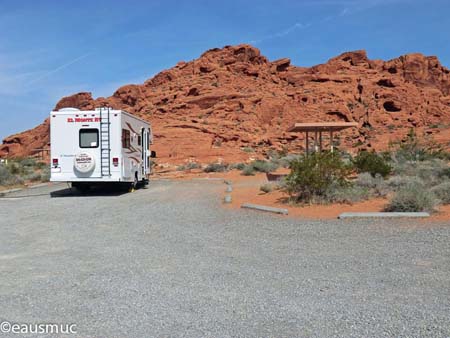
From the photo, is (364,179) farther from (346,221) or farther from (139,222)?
(139,222)

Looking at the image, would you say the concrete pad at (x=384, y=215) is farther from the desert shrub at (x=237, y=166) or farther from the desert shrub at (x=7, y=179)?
the desert shrub at (x=237, y=166)

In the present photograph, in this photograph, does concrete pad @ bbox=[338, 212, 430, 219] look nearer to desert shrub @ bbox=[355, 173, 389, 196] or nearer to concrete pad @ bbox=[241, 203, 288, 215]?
concrete pad @ bbox=[241, 203, 288, 215]

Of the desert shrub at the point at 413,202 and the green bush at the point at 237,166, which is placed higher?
the green bush at the point at 237,166

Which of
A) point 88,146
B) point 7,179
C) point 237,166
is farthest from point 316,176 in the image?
point 237,166

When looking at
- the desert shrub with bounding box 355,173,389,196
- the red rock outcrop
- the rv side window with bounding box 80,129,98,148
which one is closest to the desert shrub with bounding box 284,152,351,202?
the desert shrub with bounding box 355,173,389,196

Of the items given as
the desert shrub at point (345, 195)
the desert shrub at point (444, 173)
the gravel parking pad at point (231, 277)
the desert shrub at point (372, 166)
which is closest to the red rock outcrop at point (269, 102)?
the desert shrub at point (372, 166)

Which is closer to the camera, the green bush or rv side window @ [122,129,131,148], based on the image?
rv side window @ [122,129,131,148]

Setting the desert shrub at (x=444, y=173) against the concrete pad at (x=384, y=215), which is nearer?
the concrete pad at (x=384, y=215)

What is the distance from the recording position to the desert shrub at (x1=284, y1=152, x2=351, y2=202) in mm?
12266

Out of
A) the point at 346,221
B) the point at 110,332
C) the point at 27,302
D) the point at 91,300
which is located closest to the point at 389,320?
the point at 110,332

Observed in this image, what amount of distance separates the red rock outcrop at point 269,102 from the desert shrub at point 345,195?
2888 cm

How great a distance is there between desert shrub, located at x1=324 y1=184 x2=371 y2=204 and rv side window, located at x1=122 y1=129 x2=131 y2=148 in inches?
307

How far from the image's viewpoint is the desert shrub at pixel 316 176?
1227 cm

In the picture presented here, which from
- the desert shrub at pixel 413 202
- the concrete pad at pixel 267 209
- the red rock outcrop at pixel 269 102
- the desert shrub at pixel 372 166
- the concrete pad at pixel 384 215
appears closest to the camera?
the concrete pad at pixel 384 215
